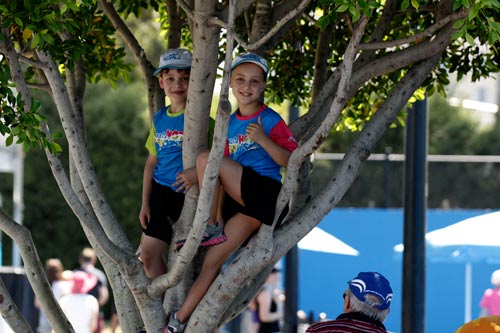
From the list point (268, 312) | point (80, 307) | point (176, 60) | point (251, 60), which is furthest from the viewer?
point (268, 312)

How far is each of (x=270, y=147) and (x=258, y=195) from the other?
25cm

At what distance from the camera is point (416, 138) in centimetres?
843

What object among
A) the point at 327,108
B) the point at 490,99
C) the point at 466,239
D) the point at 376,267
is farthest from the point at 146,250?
the point at 490,99

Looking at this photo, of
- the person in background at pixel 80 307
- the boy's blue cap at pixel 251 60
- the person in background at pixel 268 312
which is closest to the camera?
Result: the boy's blue cap at pixel 251 60

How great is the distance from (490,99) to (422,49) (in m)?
39.0

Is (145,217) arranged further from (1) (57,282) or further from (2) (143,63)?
(1) (57,282)

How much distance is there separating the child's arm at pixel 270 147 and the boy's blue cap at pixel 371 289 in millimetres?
721

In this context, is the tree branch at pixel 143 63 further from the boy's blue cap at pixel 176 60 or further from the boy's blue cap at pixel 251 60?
the boy's blue cap at pixel 251 60

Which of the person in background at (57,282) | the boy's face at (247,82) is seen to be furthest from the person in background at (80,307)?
the boy's face at (247,82)

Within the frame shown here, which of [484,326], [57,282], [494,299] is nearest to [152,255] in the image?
[484,326]

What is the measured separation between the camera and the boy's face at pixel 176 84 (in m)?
5.51

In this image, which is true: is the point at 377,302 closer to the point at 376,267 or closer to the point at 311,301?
the point at 376,267

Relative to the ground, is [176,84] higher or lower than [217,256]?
higher

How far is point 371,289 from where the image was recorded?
501cm
